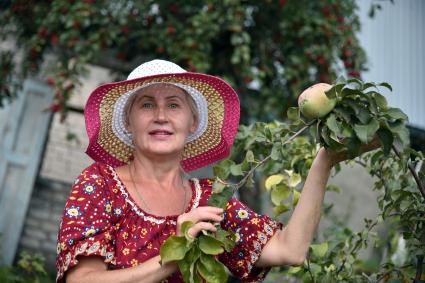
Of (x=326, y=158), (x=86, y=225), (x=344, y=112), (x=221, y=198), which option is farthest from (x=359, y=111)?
(x=86, y=225)

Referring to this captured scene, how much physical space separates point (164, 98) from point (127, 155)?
0.94ft

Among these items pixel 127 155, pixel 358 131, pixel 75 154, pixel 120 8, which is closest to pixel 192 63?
pixel 120 8

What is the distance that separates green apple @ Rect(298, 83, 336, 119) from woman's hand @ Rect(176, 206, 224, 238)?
1.04 feet

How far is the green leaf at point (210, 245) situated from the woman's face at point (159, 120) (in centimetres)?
46

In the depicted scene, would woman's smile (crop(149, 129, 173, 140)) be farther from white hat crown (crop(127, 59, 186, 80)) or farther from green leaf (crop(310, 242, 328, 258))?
green leaf (crop(310, 242, 328, 258))

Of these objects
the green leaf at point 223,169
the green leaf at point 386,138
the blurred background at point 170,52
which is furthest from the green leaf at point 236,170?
the blurred background at point 170,52

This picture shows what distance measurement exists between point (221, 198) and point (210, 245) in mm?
173

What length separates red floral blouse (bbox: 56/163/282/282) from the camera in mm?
1752

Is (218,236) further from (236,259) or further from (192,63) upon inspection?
(192,63)

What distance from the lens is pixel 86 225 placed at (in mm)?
1761

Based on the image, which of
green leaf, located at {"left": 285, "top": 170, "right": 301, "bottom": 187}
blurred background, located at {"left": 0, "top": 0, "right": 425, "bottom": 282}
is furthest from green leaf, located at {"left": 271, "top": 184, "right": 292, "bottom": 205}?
blurred background, located at {"left": 0, "top": 0, "right": 425, "bottom": 282}

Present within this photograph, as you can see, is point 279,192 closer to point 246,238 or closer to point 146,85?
point 246,238

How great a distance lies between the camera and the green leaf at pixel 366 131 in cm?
143

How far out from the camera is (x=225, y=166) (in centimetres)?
204
